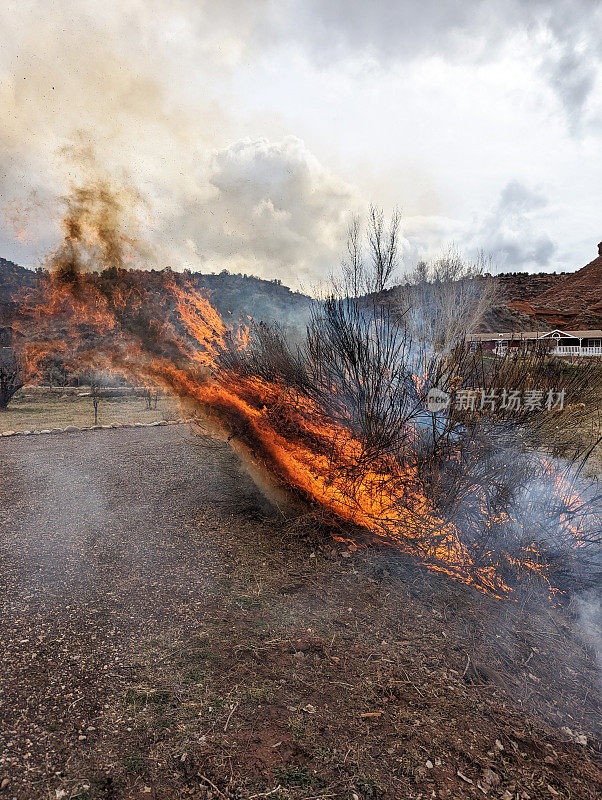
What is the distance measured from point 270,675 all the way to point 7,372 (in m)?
20.2

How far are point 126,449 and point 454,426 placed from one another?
994cm

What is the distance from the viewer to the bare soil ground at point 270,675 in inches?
118

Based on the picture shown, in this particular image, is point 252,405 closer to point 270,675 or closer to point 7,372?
point 270,675

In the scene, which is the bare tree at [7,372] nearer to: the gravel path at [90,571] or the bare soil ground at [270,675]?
the gravel path at [90,571]

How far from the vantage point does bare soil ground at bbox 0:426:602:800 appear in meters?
3.01

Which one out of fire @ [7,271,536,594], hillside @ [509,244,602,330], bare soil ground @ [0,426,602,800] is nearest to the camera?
bare soil ground @ [0,426,602,800]

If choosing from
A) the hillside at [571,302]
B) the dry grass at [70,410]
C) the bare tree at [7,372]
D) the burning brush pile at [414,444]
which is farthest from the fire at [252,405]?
the hillside at [571,302]

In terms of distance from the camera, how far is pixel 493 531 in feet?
17.9

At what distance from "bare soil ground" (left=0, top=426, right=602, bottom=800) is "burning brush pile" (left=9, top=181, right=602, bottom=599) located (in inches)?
20.0

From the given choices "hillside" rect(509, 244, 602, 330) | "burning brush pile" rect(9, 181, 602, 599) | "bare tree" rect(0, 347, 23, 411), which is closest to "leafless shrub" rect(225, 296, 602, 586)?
"burning brush pile" rect(9, 181, 602, 599)

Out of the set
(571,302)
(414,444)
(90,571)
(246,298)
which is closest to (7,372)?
(246,298)

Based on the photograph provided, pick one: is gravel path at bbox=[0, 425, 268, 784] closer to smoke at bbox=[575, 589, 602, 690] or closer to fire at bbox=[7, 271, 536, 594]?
fire at bbox=[7, 271, 536, 594]

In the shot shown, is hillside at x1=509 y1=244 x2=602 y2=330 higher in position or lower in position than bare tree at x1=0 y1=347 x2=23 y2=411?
higher

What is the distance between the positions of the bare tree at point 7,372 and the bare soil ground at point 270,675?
15.1 metres
